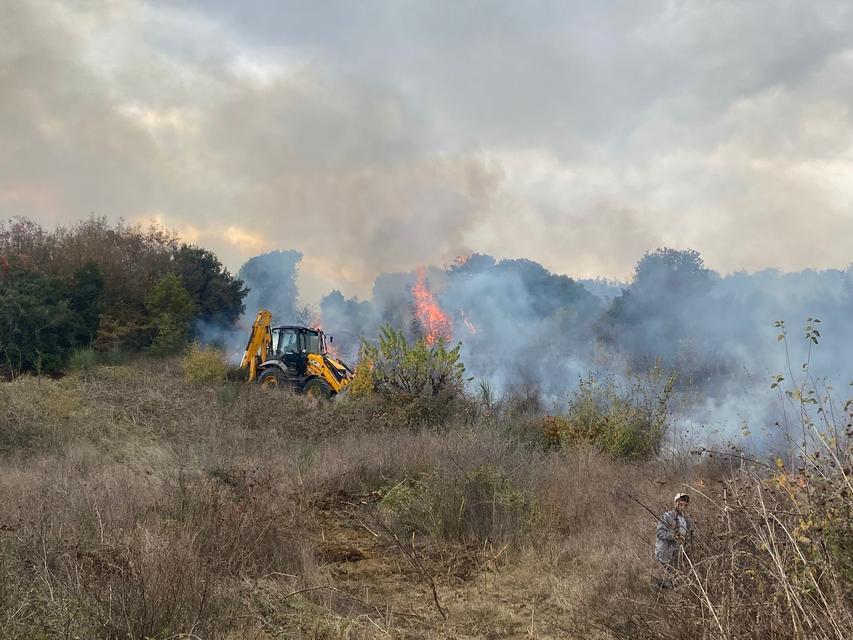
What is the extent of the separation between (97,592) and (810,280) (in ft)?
137

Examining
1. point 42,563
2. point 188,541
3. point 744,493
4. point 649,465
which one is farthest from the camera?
point 649,465

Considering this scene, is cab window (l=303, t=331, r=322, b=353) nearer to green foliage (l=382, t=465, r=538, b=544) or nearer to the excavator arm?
the excavator arm

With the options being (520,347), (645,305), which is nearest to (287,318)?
(520,347)

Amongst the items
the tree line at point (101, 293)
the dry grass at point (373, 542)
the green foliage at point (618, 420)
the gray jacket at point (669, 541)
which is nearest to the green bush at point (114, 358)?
the tree line at point (101, 293)

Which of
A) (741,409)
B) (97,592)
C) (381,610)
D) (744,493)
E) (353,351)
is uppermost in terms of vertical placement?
(353,351)

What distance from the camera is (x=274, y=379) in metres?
22.4

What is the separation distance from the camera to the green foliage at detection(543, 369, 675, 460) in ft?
45.1

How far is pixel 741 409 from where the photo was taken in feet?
85.1

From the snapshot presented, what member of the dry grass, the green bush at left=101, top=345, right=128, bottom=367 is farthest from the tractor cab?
the dry grass

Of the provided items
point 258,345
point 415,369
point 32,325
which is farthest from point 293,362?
point 32,325

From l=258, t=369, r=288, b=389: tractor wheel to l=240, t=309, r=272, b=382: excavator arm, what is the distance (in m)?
1.08

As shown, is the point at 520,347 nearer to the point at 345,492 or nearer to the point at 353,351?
the point at 353,351

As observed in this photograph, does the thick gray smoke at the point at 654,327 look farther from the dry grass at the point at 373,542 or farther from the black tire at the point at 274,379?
the dry grass at the point at 373,542

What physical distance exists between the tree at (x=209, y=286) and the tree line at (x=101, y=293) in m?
0.05
